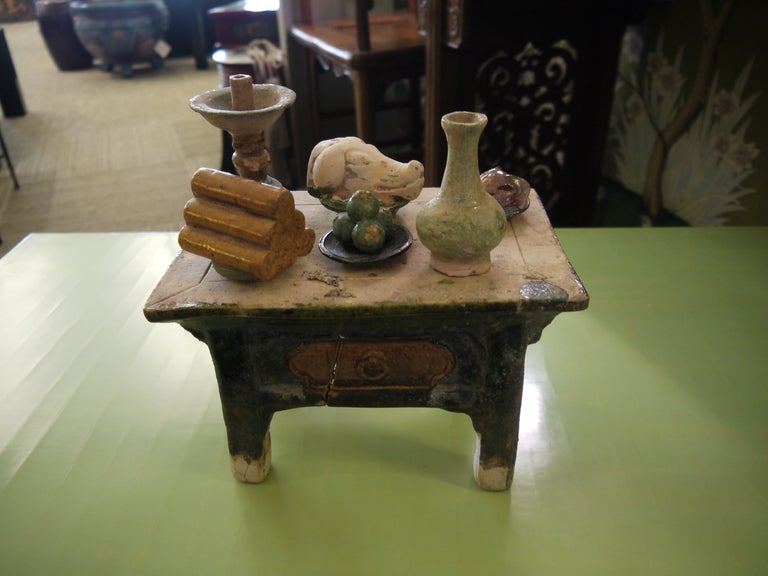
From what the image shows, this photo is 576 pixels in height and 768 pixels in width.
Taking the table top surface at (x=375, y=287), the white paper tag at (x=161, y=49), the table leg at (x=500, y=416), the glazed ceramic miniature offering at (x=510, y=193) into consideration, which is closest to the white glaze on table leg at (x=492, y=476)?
the table leg at (x=500, y=416)

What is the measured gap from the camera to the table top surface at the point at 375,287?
1120 mm

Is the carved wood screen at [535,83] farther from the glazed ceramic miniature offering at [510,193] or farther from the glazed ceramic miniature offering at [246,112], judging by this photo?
the glazed ceramic miniature offering at [246,112]

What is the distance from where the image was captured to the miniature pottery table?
113 centimetres

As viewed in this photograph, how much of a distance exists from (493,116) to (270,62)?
4.32 feet

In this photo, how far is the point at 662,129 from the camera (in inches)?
111

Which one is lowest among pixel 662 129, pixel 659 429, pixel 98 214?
pixel 98 214

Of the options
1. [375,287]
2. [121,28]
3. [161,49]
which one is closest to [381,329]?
[375,287]

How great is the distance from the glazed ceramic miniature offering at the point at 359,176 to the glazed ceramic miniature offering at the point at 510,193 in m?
0.18

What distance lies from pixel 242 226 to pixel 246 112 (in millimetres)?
206

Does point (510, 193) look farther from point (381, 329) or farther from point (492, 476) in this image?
point (492, 476)

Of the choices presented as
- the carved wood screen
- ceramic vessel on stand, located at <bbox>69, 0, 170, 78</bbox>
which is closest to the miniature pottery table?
the carved wood screen

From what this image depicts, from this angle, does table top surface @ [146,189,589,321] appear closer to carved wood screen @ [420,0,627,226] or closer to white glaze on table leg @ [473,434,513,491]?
white glaze on table leg @ [473,434,513,491]

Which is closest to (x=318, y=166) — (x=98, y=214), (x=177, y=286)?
(x=177, y=286)

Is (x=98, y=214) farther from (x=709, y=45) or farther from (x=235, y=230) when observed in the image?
(x=709, y=45)
